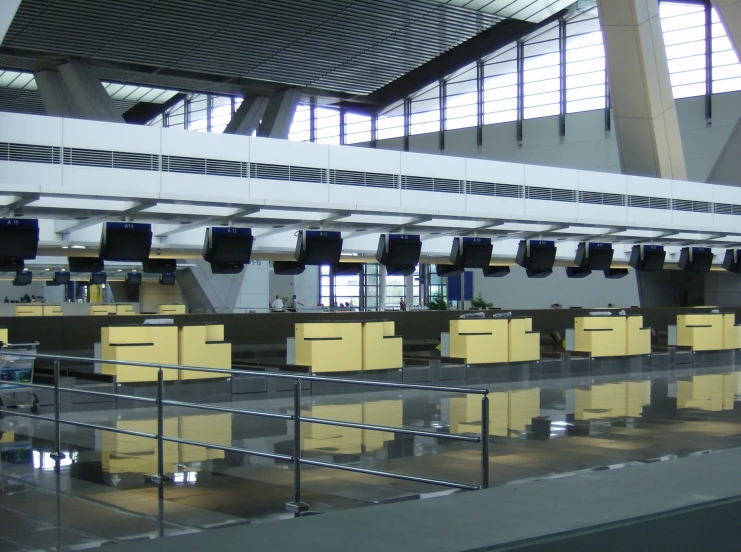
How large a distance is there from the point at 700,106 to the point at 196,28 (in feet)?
73.7

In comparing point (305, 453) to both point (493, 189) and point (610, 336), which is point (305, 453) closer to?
point (493, 189)

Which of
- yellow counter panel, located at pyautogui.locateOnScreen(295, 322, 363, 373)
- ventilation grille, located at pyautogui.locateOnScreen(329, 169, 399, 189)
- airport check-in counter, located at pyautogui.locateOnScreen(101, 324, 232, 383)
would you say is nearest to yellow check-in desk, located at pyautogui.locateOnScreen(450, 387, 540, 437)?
yellow counter panel, located at pyautogui.locateOnScreen(295, 322, 363, 373)

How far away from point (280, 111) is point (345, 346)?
2474 centimetres

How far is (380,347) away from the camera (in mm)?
17672

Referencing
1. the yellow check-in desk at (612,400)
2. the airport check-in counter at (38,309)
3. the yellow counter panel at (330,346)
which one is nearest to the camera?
the yellow check-in desk at (612,400)

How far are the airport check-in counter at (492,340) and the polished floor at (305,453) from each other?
3.37 meters

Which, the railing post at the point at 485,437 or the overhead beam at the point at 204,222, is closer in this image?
the railing post at the point at 485,437

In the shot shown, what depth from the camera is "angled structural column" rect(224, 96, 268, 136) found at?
40.5 metres

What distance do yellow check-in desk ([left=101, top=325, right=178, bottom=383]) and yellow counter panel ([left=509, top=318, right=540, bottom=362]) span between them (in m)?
7.79

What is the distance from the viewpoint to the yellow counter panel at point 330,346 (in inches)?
663

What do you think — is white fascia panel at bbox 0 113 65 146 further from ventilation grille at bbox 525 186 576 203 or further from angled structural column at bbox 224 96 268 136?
angled structural column at bbox 224 96 268 136

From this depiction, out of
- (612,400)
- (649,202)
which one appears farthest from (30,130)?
(649,202)

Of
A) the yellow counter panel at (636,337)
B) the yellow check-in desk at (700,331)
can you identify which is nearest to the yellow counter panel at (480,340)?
the yellow counter panel at (636,337)

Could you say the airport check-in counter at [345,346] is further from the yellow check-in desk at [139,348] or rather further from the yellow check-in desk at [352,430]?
the yellow check-in desk at [352,430]
